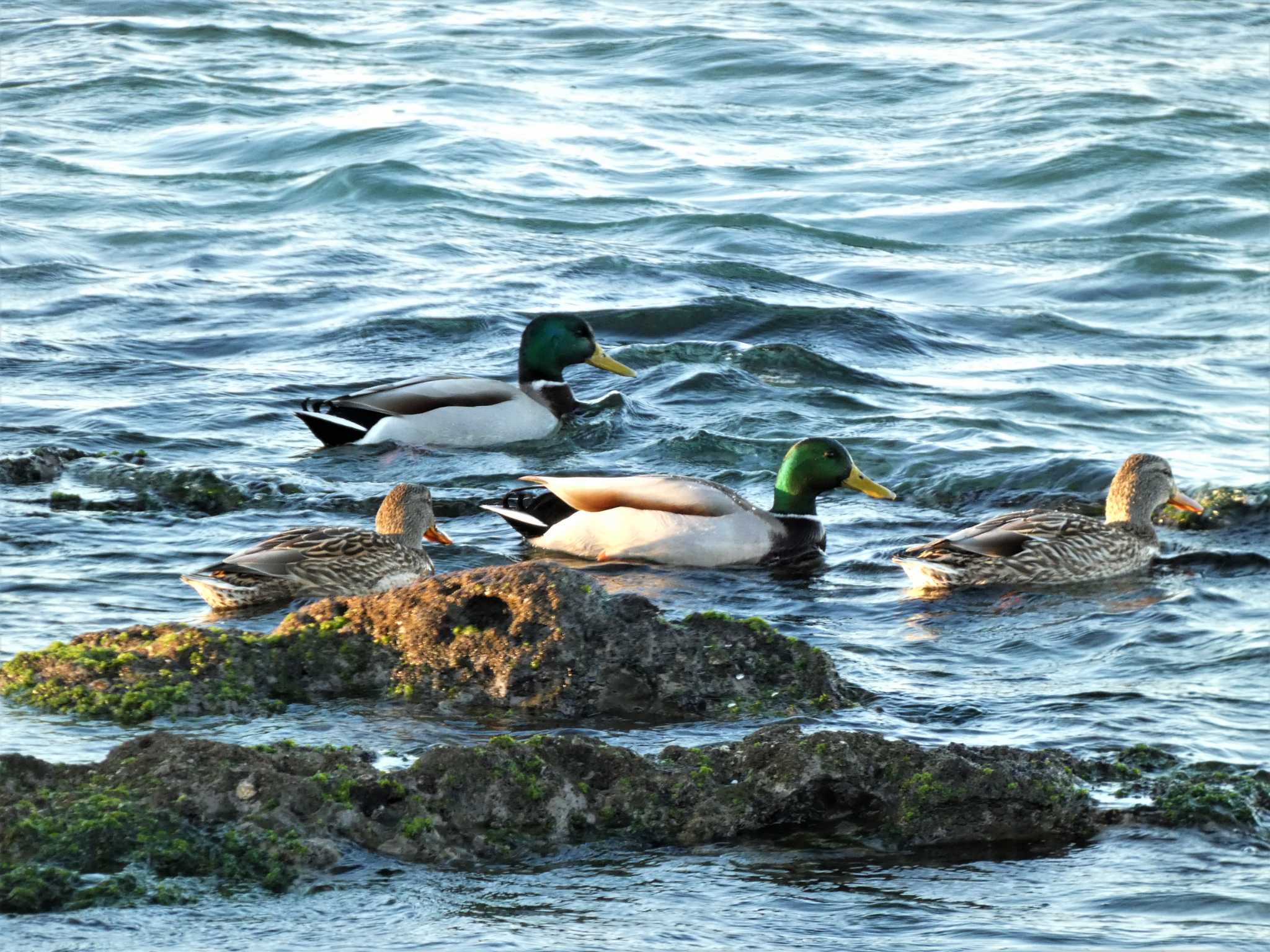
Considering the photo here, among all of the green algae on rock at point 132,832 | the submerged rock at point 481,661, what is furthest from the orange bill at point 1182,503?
the green algae on rock at point 132,832

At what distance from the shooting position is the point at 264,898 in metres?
5.09

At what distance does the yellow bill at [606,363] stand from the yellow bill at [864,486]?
3.32 meters

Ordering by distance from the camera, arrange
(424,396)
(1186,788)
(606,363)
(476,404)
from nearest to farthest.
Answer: (1186,788)
(424,396)
(476,404)
(606,363)

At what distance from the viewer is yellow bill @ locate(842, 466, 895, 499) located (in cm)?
1098

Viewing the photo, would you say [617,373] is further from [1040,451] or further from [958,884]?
[958,884]

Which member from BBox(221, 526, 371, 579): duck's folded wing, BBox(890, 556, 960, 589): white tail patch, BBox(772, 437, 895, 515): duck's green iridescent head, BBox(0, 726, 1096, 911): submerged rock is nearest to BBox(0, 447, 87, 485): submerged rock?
BBox(221, 526, 371, 579): duck's folded wing

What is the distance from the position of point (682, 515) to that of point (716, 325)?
5398 millimetres

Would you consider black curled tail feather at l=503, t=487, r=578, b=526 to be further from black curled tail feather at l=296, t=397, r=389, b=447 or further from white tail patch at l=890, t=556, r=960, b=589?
white tail patch at l=890, t=556, r=960, b=589

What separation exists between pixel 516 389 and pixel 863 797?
7772 millimetres

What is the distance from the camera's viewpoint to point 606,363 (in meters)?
14.0

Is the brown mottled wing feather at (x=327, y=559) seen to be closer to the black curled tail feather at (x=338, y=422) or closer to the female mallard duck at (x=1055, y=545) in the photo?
the female mallard duck at (x=1055, y=545)

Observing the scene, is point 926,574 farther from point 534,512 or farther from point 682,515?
point 534,512

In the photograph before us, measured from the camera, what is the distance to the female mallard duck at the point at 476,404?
40.8 ft

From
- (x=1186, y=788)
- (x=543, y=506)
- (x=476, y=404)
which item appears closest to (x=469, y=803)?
(x=1186, y=788)
